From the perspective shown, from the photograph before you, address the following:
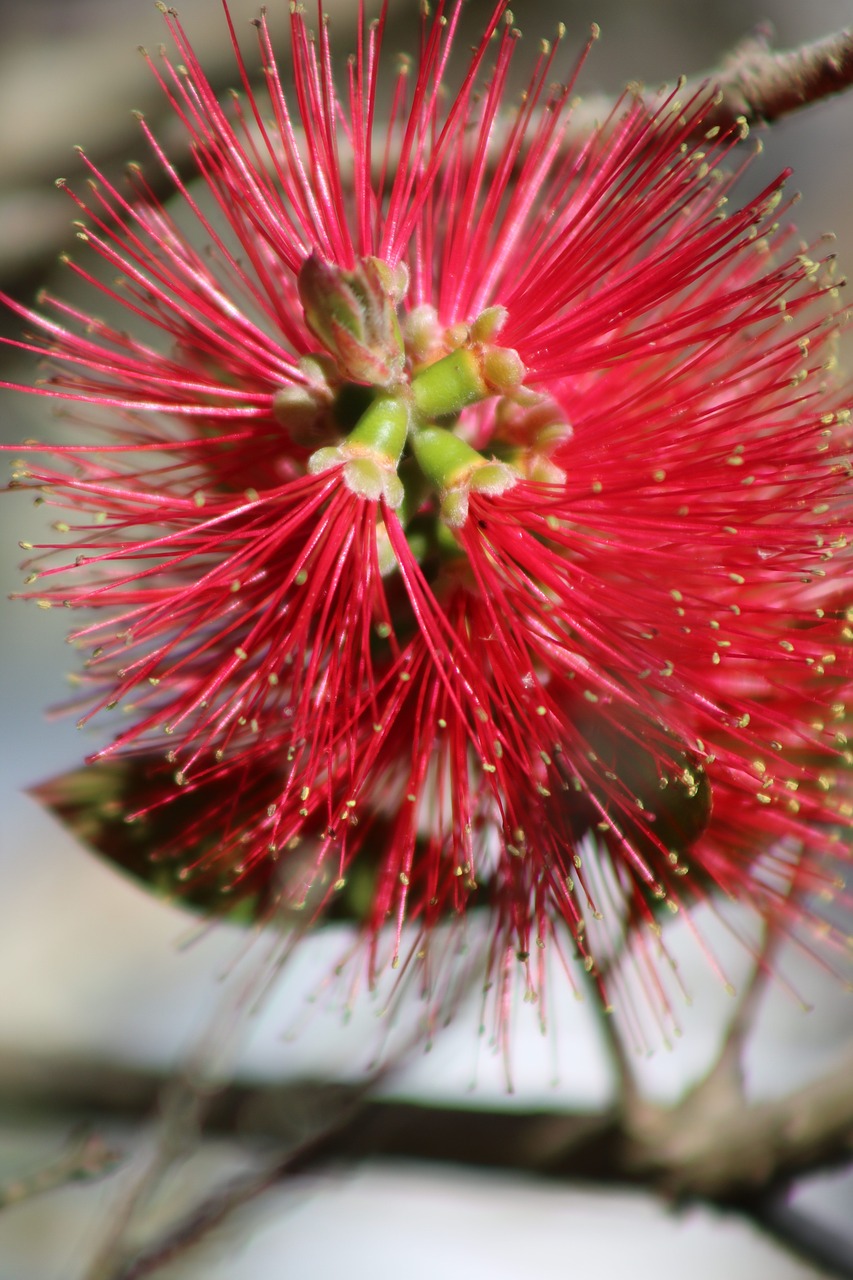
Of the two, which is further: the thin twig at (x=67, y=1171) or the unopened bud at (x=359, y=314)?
the thin twig at (x=67, y=1171)

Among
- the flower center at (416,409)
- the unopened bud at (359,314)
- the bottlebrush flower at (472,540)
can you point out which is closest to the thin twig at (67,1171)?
the bottlebrush flower at (472,540)

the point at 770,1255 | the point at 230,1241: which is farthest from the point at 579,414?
the point at 770,1255

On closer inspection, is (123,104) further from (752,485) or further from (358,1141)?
(358,1141)

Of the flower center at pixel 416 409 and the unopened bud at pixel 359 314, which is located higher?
the unopened bud at pixel 359 314

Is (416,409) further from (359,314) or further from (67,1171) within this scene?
(67,1171)

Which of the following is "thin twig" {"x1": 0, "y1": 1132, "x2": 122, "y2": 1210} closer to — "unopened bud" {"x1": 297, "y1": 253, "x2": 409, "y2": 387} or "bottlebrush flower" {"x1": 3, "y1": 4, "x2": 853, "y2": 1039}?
"bottlebrush flower" {"x1": 3, "y1": 4, "x2": 853, "y2": 1039}

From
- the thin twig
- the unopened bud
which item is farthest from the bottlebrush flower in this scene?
the thin twig

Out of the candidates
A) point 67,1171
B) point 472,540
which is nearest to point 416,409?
point 472,540

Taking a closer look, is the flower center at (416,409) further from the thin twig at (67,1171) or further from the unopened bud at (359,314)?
the thin twig at (67,1171)

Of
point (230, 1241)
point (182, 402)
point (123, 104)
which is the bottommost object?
point (230, 1241)
